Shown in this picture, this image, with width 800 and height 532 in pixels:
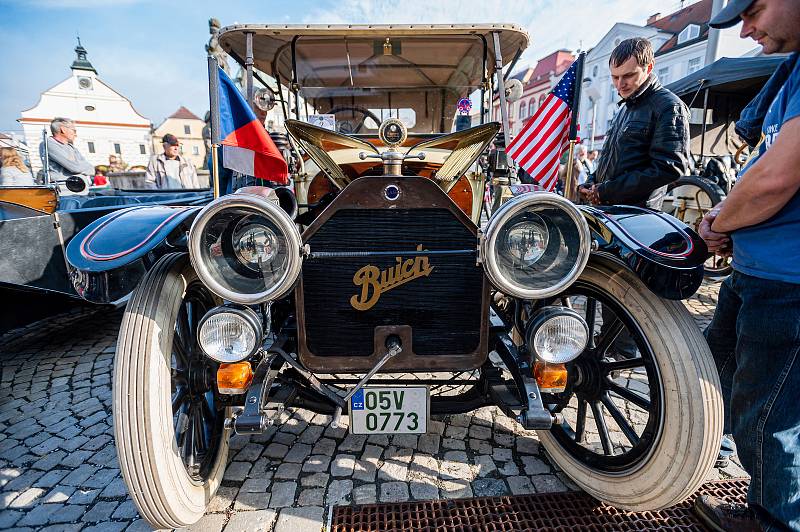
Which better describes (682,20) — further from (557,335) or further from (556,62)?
(557,335)

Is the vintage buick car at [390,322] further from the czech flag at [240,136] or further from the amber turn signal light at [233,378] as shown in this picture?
the czech flag at [240,136]

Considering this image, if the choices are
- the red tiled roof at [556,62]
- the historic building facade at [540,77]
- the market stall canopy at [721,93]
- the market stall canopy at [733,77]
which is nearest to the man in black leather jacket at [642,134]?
the market stall canopy at [721,93]

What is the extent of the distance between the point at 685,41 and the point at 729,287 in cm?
3104

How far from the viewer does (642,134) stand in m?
2.38

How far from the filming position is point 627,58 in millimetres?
2291

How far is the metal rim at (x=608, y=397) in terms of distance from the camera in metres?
1.58

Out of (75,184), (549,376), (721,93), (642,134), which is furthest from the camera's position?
(721,93)

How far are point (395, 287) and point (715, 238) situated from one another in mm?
1188

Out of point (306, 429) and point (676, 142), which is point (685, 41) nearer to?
point (676, 142)

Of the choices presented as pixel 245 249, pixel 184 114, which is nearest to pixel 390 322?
pixel 245 249

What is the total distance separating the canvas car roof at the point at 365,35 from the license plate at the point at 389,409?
2.19m

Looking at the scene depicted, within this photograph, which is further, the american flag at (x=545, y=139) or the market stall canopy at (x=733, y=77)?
the market stall canopy at (x=733, y=77)

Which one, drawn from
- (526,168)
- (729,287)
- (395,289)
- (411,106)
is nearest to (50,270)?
(395,289)

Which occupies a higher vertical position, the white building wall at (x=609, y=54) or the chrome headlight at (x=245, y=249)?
the white building wall at (x=609, y=54)
